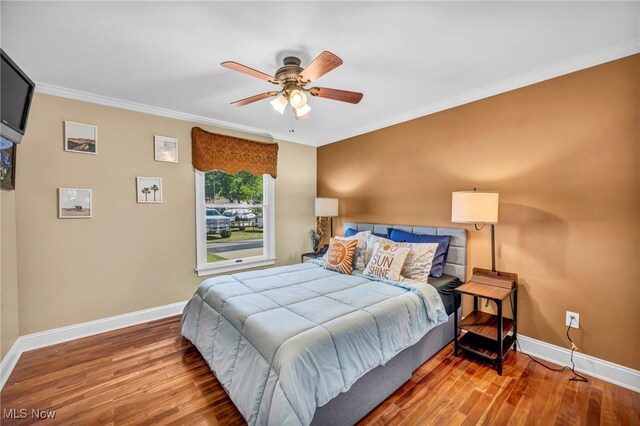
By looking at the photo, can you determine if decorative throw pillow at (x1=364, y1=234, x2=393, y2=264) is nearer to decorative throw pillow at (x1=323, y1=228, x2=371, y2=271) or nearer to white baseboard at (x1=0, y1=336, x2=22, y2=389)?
decorative throw pillow at (x1=323, y1=228, x2=371, y2=271)

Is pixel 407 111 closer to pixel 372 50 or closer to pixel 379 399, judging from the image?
pixel 372 50

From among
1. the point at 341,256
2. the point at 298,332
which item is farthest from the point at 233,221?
the point at 298,332

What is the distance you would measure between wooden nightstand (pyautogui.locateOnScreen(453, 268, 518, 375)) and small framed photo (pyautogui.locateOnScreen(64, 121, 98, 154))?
395cm

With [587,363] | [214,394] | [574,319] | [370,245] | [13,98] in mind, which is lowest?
[214,394]

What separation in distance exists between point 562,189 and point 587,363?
1.42 m

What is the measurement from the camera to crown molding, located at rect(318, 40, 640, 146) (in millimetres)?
1980

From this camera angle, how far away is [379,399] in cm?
182

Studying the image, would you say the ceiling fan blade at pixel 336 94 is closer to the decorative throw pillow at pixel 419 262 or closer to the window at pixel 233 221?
the decorative throw pillow at pixel 419 262

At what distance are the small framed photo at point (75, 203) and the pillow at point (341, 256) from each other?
8.59 ft

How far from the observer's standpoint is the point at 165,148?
3273mm

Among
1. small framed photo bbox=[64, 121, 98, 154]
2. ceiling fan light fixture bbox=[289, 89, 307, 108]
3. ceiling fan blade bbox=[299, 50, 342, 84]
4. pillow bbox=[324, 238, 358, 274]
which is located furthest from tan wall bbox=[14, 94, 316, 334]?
ceiling fan blade bbox=[299, 50, 342, 84]

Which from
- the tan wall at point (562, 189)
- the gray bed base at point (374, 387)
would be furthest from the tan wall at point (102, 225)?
the tan wall at point (562, 189)

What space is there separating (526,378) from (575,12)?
2586mm

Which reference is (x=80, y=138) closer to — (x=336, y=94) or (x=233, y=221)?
(x=233, y=221)
